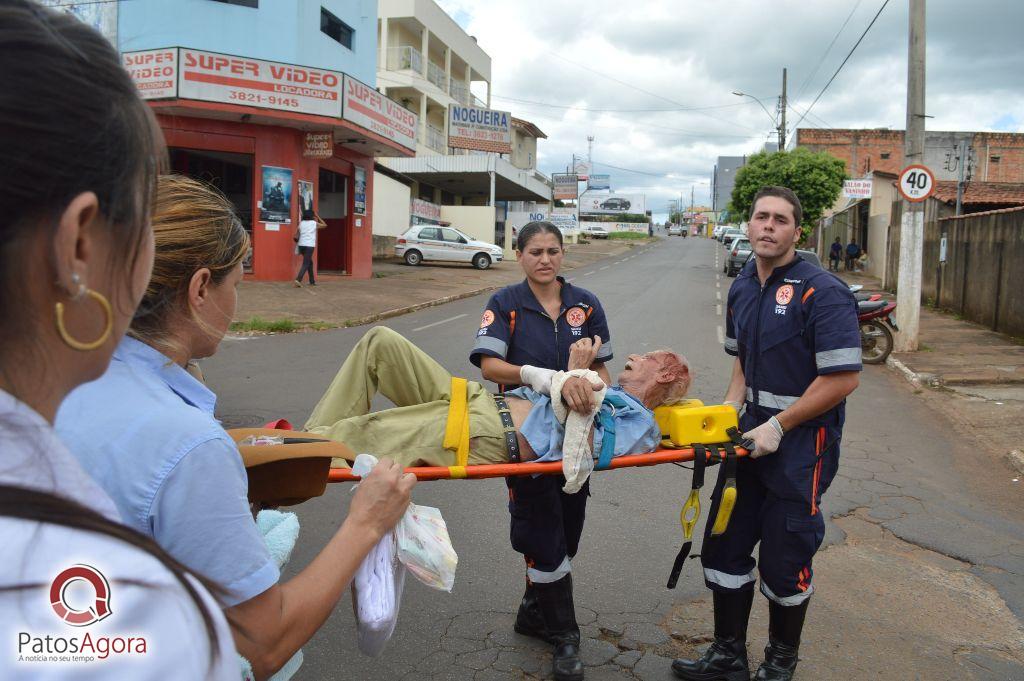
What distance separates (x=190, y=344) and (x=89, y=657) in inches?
39.5

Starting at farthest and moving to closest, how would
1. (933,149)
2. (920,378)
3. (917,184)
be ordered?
(933,149)
(917,184)
(920,378)

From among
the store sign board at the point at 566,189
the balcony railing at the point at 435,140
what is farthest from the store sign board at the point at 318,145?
the store sign board at the point at 566,189

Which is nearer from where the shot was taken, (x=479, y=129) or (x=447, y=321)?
(x=447, y=321)

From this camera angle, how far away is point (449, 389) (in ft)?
11.3

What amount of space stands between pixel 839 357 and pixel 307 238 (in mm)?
15856

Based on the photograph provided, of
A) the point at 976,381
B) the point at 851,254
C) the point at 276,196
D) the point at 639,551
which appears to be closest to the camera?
the point at 639,551

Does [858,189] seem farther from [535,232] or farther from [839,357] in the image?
[839,357]

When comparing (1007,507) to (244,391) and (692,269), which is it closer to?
(244,391)

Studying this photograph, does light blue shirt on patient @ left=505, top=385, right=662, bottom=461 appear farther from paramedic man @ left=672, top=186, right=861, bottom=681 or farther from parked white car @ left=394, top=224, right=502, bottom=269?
parked white car @ left=394, top=224, right=502, bottom=269

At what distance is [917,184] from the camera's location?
37.3ft

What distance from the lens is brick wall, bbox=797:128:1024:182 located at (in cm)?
4256

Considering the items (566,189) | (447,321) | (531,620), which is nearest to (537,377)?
(531,620)

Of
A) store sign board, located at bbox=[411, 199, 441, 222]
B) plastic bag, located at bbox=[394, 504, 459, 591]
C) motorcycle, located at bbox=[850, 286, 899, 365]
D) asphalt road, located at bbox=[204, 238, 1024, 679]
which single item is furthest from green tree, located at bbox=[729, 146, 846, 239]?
plastic bag, located at bbox=[394, 504, 459, 591]

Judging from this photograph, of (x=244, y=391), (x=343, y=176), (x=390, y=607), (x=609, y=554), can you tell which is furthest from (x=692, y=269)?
(x=390, y=607)
